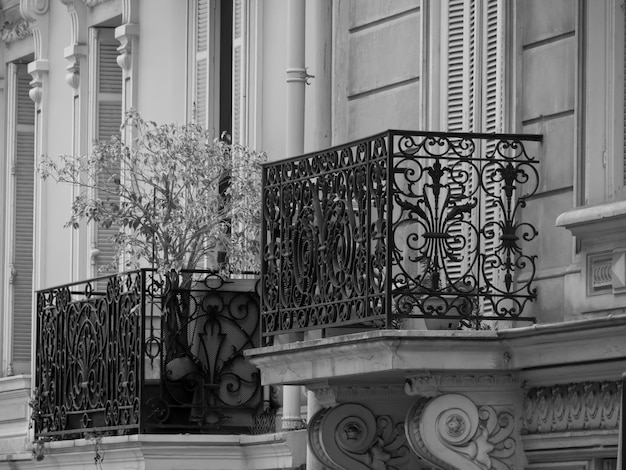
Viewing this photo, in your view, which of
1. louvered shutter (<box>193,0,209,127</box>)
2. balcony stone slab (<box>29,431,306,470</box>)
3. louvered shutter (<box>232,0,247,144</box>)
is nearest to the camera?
balcony stone slab (<box>29,431,306,470</box>)

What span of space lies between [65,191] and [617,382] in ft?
31.3

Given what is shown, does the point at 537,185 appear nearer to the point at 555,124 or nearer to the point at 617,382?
the point at 555,124

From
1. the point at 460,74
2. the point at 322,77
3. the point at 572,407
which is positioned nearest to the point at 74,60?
the point at 322,77

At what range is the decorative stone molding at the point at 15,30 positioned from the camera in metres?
20.8

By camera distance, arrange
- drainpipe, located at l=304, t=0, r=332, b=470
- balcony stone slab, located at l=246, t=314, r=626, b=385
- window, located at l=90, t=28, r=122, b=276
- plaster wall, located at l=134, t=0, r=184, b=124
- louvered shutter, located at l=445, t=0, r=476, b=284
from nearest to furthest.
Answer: balcony stone slab, located at l=246, t=314, r=626, b=385 < louvered shutter, located at l=445, t=0, r=476, b=284 < drainpipe, located at l=304, t=0, r=332, b=470 < plaster wall, located at l=134, t=0, r=184, b=124 < window, located at l=90, t=28, r=122, b=276

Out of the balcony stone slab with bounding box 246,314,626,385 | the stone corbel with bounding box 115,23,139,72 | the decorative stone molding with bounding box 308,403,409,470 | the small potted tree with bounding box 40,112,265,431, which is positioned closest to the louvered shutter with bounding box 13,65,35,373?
the stone corbel with bounding box 115,23,139,72

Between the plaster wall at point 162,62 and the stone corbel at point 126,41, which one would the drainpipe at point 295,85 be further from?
the stone corbel at point 126,41

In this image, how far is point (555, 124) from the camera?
11.9 metres

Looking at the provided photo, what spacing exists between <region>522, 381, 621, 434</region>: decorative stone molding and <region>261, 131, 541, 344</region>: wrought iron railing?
47cm

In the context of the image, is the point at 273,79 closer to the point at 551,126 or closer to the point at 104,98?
the point at 104,98

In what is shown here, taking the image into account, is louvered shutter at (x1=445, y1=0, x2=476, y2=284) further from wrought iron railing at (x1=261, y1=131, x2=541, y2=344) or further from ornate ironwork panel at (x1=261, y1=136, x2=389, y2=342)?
ornate ironwork panel at (x1=261, y1=136, x2=389, y2=342)

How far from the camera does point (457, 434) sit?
37.7 feet

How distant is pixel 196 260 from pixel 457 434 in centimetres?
461

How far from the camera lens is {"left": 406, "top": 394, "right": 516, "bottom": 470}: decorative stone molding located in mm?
11430
